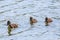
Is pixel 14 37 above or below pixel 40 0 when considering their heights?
below

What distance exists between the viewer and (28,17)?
430 cm

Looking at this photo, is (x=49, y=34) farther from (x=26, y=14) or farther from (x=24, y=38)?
(x=26, y=14)

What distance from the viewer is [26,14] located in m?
4.47

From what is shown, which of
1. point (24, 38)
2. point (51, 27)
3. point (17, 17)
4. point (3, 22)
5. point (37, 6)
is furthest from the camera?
point (37, 6)

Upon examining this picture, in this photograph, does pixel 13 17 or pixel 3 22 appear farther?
pixel 13 17

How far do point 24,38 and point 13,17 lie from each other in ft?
3.39

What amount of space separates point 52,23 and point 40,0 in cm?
164

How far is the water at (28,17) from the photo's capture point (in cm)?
346

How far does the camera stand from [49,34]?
348cm

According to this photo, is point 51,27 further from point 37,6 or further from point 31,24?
point 37,6

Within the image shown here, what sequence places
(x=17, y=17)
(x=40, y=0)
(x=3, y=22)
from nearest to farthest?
(x=3, y=22)
(x=17, y=17)
(x=40, y=0)

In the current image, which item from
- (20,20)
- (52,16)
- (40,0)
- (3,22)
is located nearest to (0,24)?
(3,22)

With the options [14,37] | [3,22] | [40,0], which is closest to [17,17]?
[3,22]

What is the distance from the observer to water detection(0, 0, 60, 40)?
11.3ft
